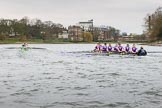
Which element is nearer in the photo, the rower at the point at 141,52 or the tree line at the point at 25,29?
the rower at the point at 141,52

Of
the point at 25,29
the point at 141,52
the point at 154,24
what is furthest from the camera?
the point at 25,29

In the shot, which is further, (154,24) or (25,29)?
(25,29)

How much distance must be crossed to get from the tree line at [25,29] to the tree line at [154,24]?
195ft

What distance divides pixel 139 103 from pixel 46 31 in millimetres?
174128

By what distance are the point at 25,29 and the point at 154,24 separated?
7195cm

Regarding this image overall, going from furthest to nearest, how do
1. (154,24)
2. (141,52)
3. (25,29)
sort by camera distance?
(25,29) → (154,24) → (141,52)

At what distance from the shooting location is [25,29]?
18300cm

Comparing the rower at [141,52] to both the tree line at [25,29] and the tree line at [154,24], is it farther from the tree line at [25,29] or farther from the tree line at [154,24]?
the tree line at [25,29]

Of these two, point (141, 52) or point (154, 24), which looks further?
point (154, 24)

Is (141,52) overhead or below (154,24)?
below

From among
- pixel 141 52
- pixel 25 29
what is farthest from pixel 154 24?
pixel 141 52

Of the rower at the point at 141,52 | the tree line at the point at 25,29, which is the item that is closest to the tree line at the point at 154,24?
the tree line at the point at 25,29

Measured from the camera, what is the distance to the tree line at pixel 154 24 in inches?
5143

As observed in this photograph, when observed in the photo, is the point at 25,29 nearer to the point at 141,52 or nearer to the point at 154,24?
the point at 154,24
